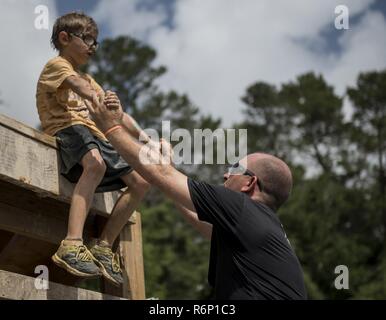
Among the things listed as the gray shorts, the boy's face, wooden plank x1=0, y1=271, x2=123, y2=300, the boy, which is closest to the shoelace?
the boy

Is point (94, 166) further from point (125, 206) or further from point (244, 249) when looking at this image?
point (244, 249)

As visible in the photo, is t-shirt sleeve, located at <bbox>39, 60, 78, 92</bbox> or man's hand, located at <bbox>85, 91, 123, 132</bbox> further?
t-shirt sleeve, located at <bbox>39, 60, 78, 92</bbox>

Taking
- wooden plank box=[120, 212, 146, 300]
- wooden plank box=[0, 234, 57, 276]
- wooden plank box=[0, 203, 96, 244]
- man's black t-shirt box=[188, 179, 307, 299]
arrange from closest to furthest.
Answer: man's black t-shirt box=[188, 179, 307, 299], wooden plank box=[0, 203, 96, 244], wooden plank box=[120, 212, 146, 300], wooden plank box=[0, 234, 57, 276]

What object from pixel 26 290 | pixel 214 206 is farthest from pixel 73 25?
pixel 214 206

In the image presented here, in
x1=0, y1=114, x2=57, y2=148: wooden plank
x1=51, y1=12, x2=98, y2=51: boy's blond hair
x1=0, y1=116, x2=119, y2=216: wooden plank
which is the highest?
x1=51, y1=12, x2=98, y2=51: boy's blond hair

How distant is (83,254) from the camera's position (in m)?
4.04

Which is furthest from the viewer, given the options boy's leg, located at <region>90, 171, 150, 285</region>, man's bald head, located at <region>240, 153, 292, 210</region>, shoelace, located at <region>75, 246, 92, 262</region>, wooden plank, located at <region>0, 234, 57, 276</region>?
wooden plank, located at <region>0, 234, 57, 276</region>

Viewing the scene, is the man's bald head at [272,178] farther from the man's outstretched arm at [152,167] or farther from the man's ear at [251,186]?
the man's outstretched arm at [152,167]

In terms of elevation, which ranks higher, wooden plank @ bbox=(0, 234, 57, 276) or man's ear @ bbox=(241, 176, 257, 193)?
→ man's ear @ bbox=(241, 176, 257, 193)

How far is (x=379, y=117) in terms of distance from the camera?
105 ft

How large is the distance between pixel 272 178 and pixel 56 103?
157cm

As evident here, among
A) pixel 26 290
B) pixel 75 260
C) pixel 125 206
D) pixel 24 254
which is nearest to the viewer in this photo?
pixel 26 290

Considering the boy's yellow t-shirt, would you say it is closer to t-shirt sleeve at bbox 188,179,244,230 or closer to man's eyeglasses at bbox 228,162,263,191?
man's eyeglasses at bbox 228,162,263,191

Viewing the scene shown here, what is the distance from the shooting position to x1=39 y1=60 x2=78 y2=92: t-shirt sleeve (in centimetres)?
440
